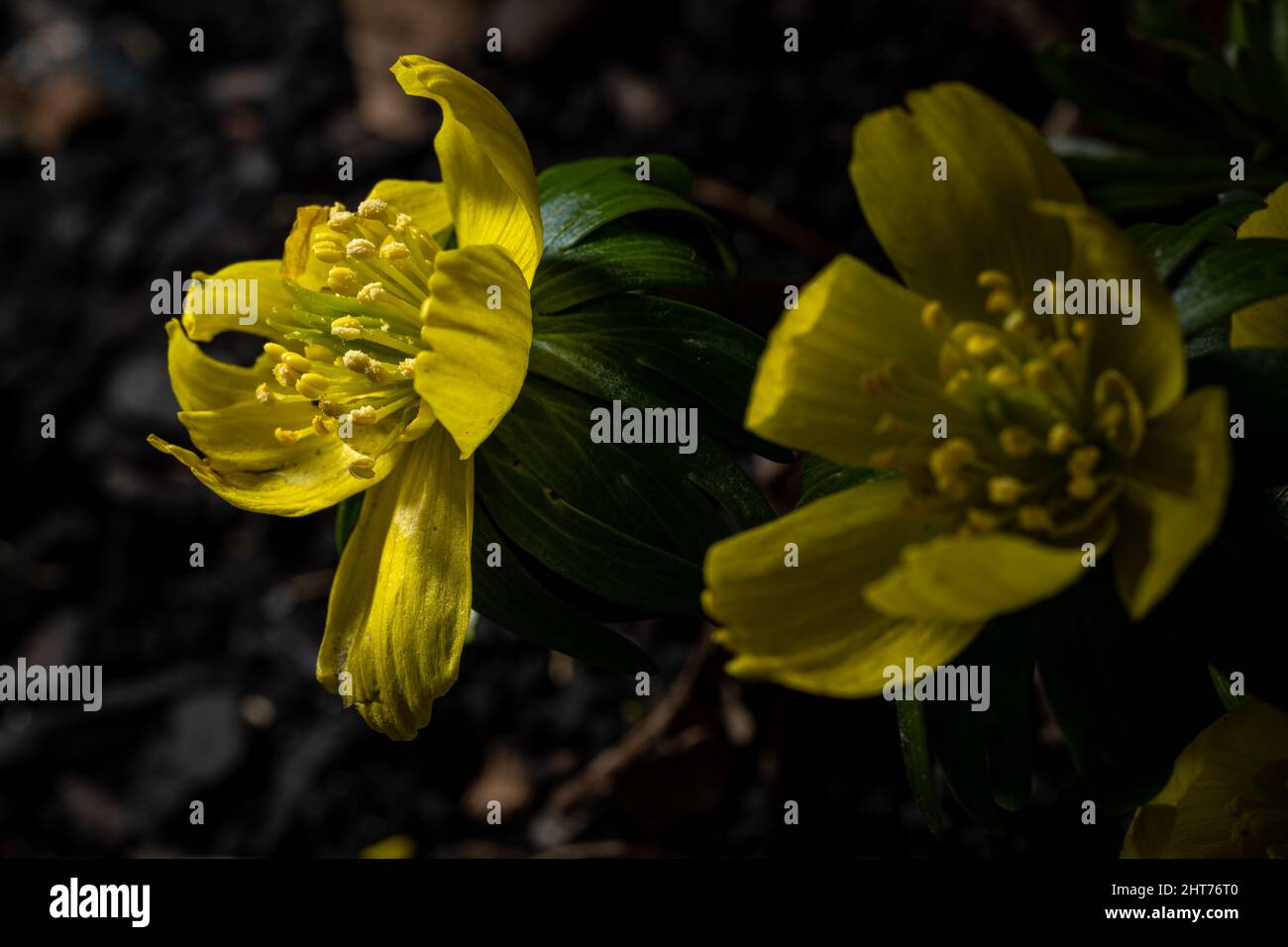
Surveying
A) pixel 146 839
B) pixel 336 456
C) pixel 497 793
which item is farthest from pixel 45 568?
pixel 336 456

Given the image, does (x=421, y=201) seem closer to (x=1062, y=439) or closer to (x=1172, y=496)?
(x=1062, y=439)

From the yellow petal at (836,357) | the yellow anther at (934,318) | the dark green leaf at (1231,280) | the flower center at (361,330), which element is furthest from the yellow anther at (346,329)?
the dark green leaf at (1231,280)

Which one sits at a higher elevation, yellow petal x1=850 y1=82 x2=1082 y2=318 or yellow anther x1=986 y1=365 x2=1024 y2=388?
yellow petal x1=850 y1=82 x2=1082 y2=318

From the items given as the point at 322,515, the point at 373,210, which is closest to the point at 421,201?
the point at 373,210

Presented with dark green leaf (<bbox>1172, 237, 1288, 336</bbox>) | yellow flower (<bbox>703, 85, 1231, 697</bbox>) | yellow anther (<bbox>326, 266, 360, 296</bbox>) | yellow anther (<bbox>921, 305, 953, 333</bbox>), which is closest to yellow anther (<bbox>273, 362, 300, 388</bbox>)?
yellow anther (<bbox>326, 266, 360, 296</bbox>)

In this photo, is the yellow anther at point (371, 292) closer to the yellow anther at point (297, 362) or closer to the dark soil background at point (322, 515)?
the yellow anther at point (297, 362)

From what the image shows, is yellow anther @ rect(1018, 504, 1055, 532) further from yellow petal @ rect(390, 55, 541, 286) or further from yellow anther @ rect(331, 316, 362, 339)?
yellow anther @ rect(331, 316, 362, 339)
